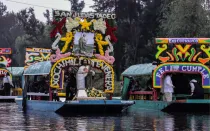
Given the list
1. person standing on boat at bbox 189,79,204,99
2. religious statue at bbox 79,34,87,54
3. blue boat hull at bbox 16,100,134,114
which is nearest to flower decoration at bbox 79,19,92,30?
religious statue at bbox 79,34,87,54

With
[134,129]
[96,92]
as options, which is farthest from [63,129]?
[96,92]

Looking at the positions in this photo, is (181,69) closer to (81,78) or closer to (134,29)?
(81,78)

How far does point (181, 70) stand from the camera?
26188 millimetres

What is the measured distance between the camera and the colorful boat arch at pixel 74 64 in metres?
24.5

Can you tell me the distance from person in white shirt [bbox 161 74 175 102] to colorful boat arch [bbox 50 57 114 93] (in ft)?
9.56

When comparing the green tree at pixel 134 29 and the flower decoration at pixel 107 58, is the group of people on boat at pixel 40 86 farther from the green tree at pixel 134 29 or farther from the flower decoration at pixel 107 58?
the green tree at pixel 134 29

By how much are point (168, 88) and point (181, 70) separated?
1.07 meters

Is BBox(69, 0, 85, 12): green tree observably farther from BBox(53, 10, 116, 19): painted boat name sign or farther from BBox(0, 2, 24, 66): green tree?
BBox(53, 10, 116, 19): painted boat name sign

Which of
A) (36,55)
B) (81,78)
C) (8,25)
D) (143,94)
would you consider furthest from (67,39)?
(8,25)

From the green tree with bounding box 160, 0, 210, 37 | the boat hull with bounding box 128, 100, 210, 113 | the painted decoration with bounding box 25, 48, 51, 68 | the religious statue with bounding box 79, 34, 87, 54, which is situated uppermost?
the green tree with bounding box 160, 0, 210, 37

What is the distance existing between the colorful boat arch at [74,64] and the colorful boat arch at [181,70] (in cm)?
243

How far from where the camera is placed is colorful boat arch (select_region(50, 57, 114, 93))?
24.5 m

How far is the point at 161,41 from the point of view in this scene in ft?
86.8

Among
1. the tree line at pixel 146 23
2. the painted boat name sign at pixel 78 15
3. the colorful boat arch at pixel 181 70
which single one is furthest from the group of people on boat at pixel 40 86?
the tree line at pixel 146 23
